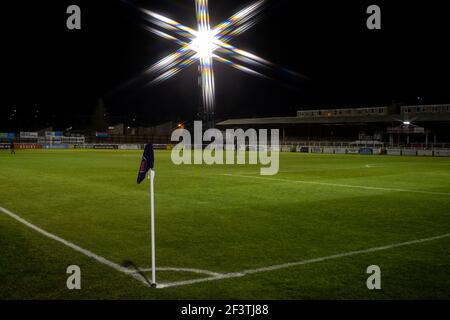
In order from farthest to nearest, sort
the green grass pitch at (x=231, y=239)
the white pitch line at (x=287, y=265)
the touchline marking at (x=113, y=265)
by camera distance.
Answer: the touchline marking at (x=113, y=265) < the white pitch line at (x=287, y=265) < the green grass pitch at (x=231, y=239)

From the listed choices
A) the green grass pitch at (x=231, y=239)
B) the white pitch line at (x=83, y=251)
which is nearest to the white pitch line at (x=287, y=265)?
the green grass pitch at (x=231, y=239)

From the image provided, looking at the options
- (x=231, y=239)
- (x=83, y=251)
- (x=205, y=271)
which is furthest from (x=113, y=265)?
(x=231, y=239)

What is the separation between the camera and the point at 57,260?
674cm

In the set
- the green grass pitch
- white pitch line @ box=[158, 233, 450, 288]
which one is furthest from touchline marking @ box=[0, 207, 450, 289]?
the green grass pitch

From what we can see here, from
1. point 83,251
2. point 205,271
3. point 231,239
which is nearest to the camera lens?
point 205,271

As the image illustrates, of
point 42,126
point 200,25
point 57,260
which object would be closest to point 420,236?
point 57,260

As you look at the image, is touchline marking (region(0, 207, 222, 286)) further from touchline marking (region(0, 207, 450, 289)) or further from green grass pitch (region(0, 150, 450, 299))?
green grass pitch (region(0, 150, 450, 299))

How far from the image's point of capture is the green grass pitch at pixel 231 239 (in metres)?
5.54

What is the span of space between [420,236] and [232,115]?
98.0m

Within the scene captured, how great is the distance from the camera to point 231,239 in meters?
8.24

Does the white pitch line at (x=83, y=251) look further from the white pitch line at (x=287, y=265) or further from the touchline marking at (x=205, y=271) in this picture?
the white pitch line at (x=287, y=265)

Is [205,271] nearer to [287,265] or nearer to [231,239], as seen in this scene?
[287,265]

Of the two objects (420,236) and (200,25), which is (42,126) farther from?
(420,236)

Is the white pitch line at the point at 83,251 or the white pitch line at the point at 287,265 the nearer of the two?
the white pitch line at the point at 287,265
